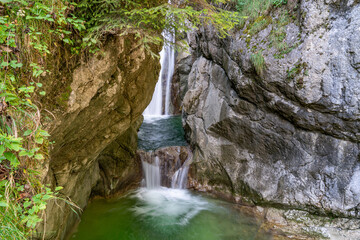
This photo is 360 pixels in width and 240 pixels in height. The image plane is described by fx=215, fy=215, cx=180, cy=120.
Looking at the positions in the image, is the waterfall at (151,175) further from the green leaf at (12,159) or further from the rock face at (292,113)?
the green leaf at (12,159)

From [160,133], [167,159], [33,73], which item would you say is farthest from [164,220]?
[33,73]

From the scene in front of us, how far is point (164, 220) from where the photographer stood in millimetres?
5859

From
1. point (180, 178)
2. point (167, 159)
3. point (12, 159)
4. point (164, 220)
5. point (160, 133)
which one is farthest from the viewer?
point (160, 133)

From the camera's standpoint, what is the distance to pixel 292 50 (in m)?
5.53

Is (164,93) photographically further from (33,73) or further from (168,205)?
(33,73)

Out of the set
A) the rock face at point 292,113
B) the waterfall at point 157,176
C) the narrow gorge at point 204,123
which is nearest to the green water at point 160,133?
the narrow gorge at point 204,123

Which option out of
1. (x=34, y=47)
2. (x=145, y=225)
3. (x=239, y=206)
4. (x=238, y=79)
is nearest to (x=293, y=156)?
(x=239, y=206)

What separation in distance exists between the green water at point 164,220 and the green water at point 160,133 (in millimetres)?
2197

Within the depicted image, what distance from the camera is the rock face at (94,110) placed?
3109mm

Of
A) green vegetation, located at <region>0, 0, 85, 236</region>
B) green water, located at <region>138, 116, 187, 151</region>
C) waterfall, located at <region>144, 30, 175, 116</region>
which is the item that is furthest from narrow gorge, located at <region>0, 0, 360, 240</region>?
waterfall, located at <region>144, 30, 175, 116</region>

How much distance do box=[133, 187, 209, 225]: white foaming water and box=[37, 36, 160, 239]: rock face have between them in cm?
181

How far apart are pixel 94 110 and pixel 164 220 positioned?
380 cm

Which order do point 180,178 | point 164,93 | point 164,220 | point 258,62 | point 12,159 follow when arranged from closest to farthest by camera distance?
1. point 12,159
2. point 258,62
3. point 164,220
4. point 180,178
5. point 164,93

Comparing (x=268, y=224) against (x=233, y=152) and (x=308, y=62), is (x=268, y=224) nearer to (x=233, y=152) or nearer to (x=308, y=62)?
(x=233, y=152)
